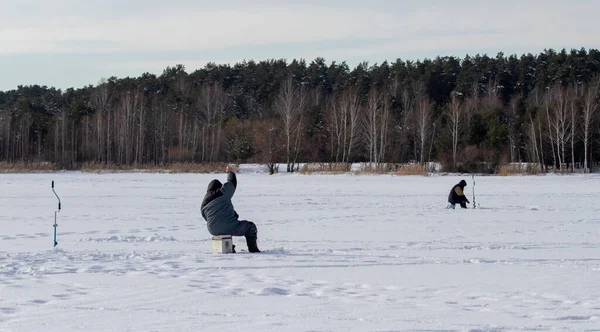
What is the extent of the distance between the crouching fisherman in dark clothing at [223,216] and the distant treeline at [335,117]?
42.7 meters

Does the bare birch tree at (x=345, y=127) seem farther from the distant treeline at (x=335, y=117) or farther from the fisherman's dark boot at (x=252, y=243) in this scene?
the fisherman's dark boot at (x=252, y=243)

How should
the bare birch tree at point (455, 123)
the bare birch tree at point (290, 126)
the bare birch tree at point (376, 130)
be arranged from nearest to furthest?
the bare birch tree at point (455, 123)
the bare birch tree at point (290, 126)
the bare birch tree at point (376, 130)

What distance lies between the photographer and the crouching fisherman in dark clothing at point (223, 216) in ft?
38.9

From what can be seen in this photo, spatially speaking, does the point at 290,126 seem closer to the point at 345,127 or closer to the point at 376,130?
the point at 345,127

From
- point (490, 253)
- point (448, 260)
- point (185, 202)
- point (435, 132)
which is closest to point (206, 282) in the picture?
point (448, 260)

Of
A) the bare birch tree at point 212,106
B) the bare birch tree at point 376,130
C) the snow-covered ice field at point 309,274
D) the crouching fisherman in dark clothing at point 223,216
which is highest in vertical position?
the bare birch tree at point 212,106

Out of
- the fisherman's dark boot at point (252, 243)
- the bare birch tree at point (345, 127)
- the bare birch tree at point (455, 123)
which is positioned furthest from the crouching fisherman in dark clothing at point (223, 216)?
the bare birch tree at point (345, 127)

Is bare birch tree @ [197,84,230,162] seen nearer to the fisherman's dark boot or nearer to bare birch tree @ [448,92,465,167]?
bare birch tree @ [448,92,465,167]

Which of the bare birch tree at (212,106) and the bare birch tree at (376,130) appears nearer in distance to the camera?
the bare birch tree at (376,130)

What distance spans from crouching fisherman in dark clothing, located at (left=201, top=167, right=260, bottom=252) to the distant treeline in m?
42.7

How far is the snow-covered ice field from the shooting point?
7023 millimetres

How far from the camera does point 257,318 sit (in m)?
7.06

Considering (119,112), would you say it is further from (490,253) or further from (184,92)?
Result: (490,253)

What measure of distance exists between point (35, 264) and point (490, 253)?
688 centimetres
